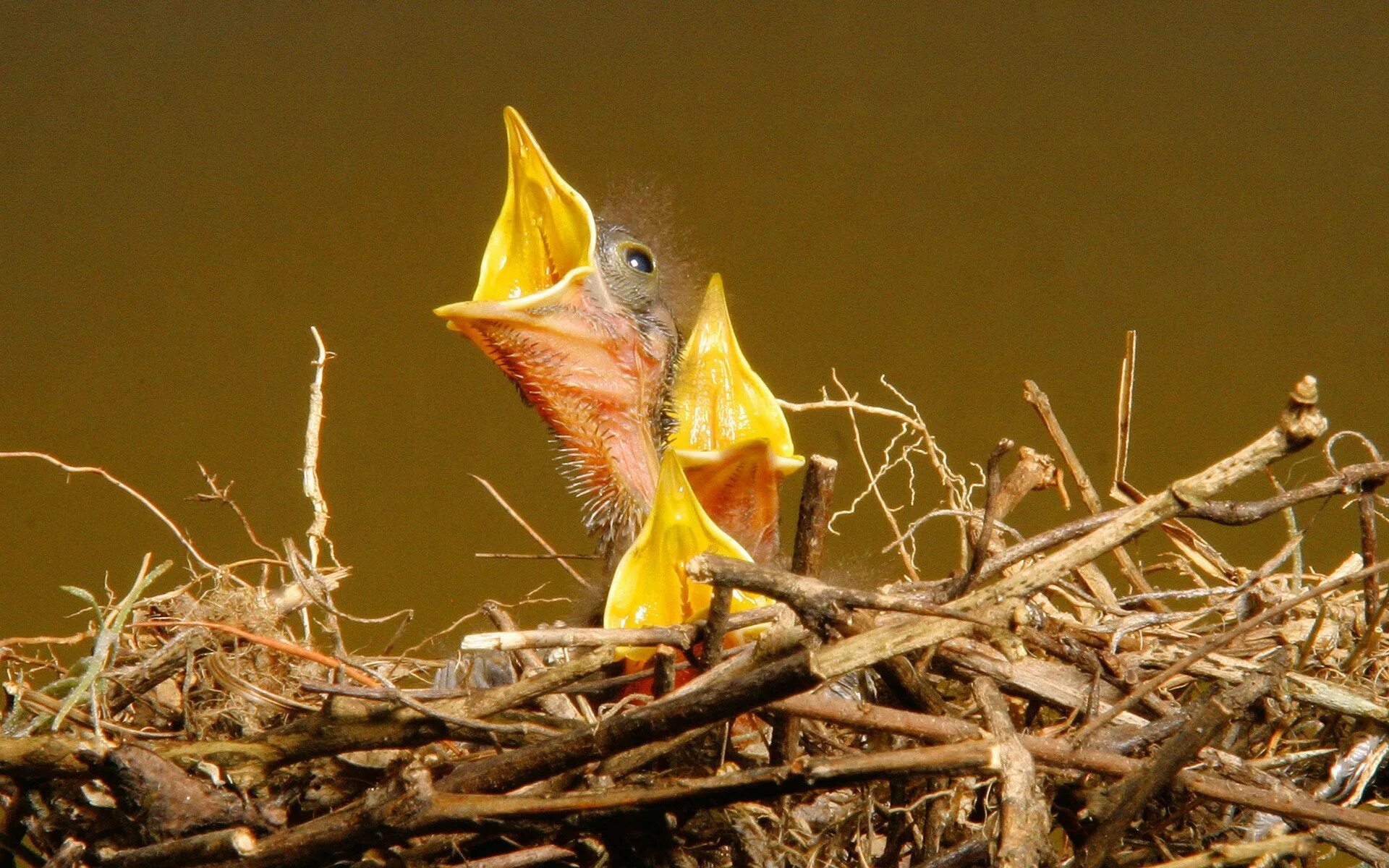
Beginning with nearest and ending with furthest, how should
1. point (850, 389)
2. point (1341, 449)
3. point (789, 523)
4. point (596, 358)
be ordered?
point (596, 358), point (789, 523), point (850, 389), point (1341, 449)

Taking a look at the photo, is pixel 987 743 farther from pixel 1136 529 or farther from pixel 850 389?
pixel 850 389

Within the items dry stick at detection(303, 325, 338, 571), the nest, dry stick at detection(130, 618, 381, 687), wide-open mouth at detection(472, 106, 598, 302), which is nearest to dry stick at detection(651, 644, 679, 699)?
the nest

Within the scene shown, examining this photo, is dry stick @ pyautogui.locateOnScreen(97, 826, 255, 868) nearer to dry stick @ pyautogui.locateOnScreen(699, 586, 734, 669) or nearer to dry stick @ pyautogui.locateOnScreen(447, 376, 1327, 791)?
dry stick @ pyautogui.locateOnScreen(447, 376, 1327, 791)

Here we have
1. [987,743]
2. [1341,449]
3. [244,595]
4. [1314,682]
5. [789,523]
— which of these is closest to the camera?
[987,743]

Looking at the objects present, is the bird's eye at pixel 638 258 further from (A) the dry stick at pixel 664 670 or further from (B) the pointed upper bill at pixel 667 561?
(A) the dry stick at pixel 664 670

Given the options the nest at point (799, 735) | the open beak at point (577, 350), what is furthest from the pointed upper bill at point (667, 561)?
the open beak at point (577, 350)

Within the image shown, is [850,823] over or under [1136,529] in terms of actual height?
under

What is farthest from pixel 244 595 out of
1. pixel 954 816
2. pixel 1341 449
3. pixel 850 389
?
pixel 1341 449
